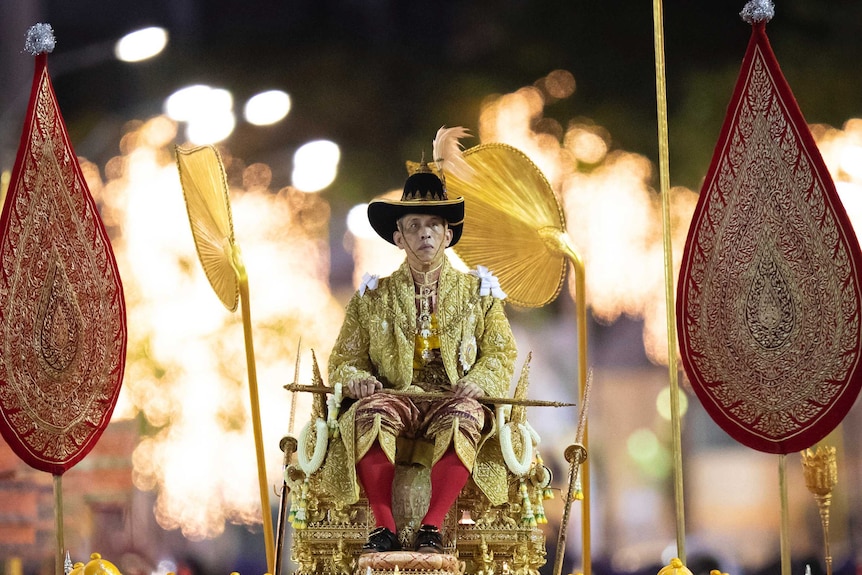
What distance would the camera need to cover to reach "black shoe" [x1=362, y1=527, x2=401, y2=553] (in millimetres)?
5105

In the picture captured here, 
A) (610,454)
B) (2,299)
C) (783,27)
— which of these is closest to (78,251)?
(2,299)

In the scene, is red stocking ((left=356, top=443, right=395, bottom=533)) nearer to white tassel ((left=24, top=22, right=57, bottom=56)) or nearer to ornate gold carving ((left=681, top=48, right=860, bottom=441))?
ornate gold carving ((left=681, top=48, right=860, bottom=441))

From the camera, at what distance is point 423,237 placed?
5.73 m

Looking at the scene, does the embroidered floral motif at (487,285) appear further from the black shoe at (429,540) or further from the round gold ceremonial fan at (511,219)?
the black shoe at (429,540)

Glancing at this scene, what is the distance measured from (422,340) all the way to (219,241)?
1373mm

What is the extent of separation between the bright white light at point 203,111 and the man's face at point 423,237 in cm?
235

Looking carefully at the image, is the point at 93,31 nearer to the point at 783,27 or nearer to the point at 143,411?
the point at 143,411

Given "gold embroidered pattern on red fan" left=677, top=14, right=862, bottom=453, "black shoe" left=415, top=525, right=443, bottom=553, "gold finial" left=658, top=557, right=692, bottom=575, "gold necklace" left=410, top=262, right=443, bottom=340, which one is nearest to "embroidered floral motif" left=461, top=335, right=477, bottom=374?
"gold necklace" left=410, top=262, right=443, bottom=340

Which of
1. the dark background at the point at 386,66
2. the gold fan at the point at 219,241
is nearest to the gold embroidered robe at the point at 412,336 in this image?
the gold fan at the point at 219,241

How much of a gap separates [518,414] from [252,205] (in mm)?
2836

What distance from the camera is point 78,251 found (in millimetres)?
6211

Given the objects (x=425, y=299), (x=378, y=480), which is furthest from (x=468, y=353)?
(x=378, y=480)

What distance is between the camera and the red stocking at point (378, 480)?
522cm

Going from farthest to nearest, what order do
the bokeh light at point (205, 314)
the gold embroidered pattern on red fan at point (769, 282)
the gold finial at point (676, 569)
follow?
the bokeh light at point (205, 314) < the gold embroidered pattern on red fan at point (769, 282) < the gold finial at point (676, 569)
